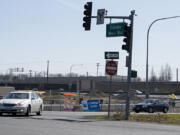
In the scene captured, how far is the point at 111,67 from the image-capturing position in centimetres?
2372

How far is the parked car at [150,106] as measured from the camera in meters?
39.1

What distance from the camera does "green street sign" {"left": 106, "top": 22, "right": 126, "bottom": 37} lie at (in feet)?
77.2

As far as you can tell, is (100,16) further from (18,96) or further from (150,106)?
(150,106)

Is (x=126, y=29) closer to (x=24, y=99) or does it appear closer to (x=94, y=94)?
(x=24, y=99)

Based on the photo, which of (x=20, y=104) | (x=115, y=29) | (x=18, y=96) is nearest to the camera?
(x=20, y=104)

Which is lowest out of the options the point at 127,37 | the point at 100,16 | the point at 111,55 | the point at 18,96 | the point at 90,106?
the point at 90,106

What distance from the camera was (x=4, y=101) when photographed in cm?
2317

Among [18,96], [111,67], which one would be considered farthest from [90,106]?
[111,67]

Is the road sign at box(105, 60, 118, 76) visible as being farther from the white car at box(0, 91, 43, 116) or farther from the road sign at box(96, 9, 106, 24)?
the white car at box(0, 91, 43, 116)

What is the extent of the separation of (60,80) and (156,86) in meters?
40.6

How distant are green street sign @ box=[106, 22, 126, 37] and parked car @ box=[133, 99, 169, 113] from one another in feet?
53.1

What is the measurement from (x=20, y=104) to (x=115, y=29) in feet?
22.3

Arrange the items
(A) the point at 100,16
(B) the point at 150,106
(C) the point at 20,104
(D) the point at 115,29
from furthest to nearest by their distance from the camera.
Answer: (B) the point at 150,106 → (A) the point at 100,16 → (D) the point at 115,29 → (C) the point at 20,104

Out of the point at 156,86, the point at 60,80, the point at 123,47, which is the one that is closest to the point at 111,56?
the point at 123,47
